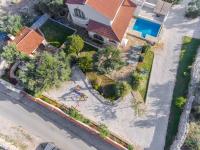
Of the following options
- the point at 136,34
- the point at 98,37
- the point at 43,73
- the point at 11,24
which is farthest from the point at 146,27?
the point at 11,24

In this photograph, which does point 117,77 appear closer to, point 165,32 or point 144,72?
point 144,72

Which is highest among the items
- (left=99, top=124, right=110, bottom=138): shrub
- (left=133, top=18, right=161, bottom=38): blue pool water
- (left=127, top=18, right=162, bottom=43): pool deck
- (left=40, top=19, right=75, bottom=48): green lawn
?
(left=133, top=18, right=161, bottom=38): blue pool water

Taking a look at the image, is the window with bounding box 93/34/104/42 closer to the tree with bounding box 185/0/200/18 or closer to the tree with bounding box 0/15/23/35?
the tree with bounding box 0/15/23/35

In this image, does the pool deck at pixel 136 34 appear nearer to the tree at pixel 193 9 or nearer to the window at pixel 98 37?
the window at pixel 98 37

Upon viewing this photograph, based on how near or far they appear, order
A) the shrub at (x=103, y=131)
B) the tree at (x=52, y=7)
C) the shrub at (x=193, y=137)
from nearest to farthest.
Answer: the shrub at (x=193, y=137) → the shrub at (x=103, y=131) → the tree at (x=52, y=7)

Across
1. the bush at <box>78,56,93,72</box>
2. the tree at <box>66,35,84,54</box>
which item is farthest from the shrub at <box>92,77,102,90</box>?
the tree at <box>66,35,84,54</box>

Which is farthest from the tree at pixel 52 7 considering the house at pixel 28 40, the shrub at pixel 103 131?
the shrub at pixel 103 131

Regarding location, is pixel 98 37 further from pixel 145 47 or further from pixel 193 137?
pixel 193 137

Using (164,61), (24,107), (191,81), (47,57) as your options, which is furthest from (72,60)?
(191,81)
